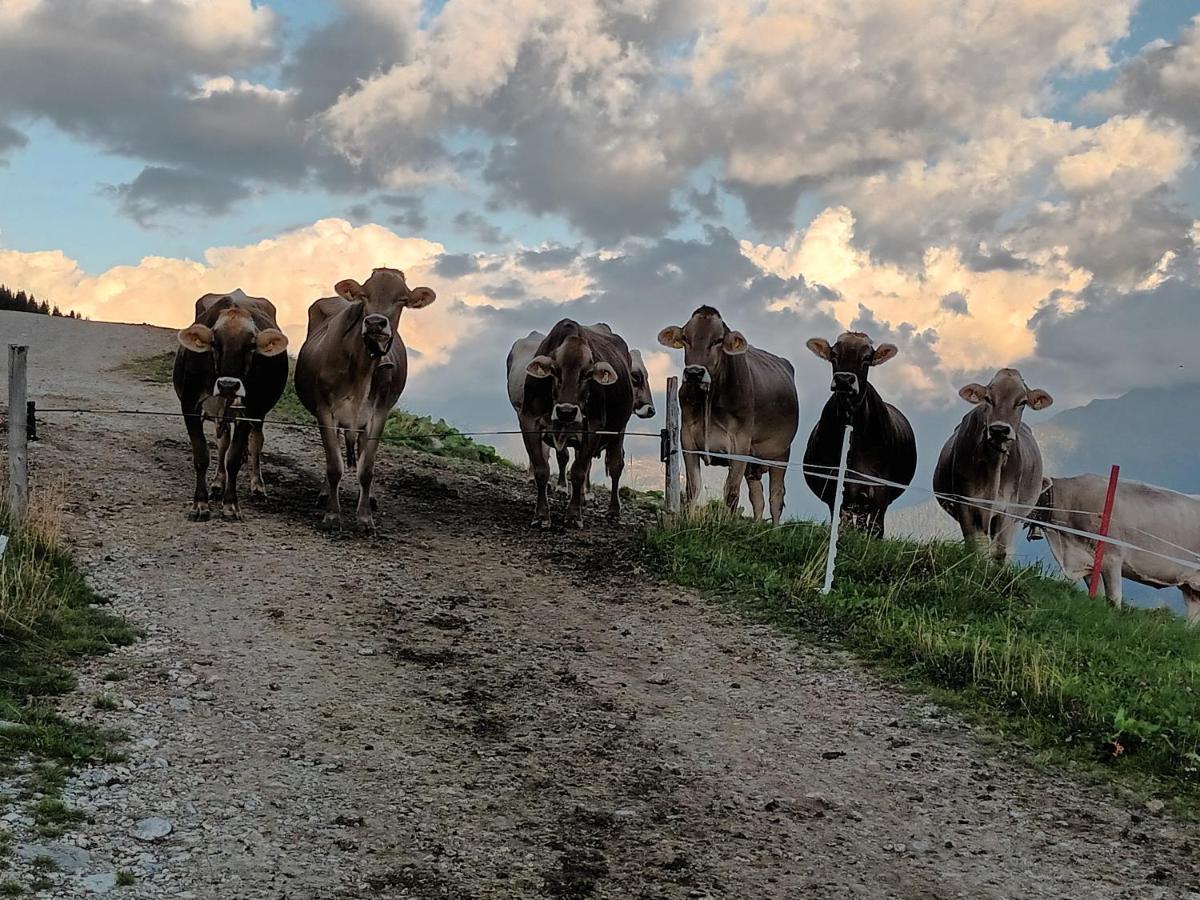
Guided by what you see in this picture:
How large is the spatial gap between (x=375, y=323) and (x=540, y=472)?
281cm

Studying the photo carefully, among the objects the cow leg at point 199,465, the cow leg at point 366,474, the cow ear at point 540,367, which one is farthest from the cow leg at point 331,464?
the cow ear at point 540,367

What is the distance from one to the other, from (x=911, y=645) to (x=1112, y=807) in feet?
8.14

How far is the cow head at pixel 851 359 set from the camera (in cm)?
1204

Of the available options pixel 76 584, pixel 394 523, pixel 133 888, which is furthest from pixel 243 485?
pixel 133 888

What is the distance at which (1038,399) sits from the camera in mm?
12164

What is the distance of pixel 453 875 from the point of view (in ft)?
16.5

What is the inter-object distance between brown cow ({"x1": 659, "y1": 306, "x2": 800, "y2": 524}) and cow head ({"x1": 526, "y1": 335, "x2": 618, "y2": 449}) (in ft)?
3.08

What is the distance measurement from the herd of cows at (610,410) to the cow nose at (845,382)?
2cm

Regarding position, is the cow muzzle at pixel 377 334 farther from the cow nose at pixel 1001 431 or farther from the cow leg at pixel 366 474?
the cow nose at pixel 1001 431

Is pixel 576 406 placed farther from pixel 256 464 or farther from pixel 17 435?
pixel 17 435

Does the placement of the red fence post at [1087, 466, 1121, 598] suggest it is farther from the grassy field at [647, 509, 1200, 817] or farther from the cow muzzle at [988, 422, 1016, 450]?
the cow muzzle at [988, 422, 1016, 450]

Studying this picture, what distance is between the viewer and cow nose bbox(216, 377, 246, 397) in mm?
11000

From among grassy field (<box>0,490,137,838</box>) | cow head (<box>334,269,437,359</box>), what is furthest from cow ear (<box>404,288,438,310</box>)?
grassy field (<box>0,490,137,838</box>)

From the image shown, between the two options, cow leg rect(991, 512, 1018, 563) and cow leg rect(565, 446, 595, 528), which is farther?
cow leg rect(565, 446, 595, 528)
